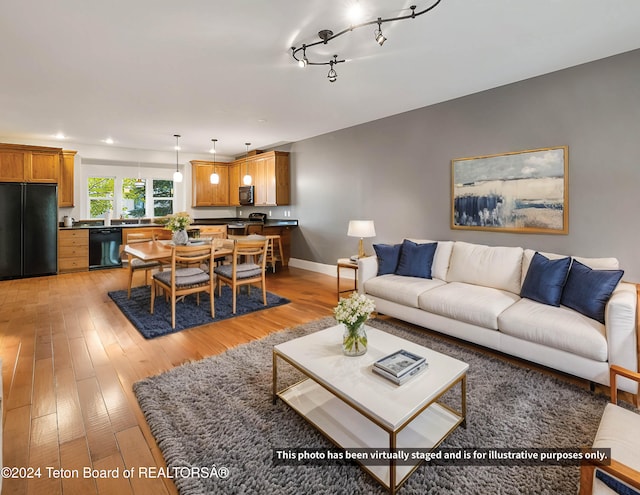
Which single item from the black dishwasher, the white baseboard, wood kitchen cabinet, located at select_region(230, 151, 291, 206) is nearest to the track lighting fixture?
the white baseboard

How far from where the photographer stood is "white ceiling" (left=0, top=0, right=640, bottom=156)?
7.13 ft

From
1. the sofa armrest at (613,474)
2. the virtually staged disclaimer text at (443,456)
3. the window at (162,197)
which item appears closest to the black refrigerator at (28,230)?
the window at (162,197)

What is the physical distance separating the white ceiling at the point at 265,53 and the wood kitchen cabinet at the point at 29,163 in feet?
4.25

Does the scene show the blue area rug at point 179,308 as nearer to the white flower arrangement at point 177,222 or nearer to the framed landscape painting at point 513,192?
the white flower arrangement at point 177,222

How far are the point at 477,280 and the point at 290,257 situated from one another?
4188 mm

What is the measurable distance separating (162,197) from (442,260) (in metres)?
6.76

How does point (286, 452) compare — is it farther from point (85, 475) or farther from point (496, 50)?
point (496, 50)

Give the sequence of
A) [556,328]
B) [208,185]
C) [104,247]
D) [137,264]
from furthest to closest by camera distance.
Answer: [208,185] < [104,247] < [137,264] < [556,328]

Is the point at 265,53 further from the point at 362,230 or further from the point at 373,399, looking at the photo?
the point at 373,399

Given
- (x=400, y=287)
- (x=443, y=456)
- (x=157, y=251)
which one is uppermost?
(x=157, y=251)

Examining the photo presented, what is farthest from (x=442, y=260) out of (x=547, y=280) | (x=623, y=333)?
(x=623, y=333)

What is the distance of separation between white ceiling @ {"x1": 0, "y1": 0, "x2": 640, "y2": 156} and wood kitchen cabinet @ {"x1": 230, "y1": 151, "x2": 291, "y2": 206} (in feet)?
6.55

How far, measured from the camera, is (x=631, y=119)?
2777 mm

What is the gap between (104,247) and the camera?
6.54 meters
